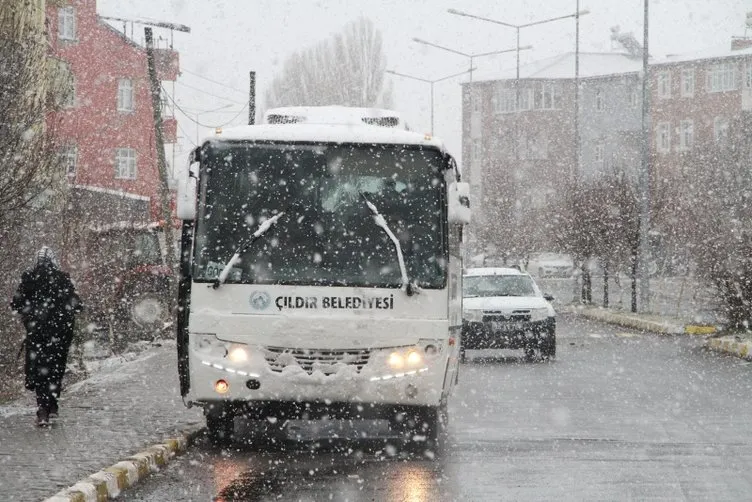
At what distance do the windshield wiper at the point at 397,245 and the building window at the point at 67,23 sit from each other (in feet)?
153

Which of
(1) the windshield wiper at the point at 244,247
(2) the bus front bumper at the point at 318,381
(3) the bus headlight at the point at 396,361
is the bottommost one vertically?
(2) the bus front bumper at the point at 318,381

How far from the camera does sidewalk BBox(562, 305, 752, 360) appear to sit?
24.0m

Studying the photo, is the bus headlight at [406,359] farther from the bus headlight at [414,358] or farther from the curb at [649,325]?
the curb at [649,325]

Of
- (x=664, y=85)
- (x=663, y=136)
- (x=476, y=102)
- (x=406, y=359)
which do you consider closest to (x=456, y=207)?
(x=406, y=359)

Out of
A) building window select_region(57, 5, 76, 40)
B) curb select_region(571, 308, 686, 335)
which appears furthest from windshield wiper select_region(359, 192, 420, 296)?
building window select_region(57, 5, 76, 40)

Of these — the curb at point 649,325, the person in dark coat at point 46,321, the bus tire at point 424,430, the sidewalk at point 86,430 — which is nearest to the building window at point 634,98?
the curb at point 649,325

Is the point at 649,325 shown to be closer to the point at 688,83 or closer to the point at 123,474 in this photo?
the point at 123,474

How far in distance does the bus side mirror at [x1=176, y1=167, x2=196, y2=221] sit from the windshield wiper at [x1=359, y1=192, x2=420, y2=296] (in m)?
1.46

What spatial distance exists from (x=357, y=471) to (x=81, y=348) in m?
9.15

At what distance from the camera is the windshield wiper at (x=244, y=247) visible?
1164cm

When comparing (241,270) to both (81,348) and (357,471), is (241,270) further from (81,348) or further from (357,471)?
(81,348)

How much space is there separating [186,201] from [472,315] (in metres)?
12.1

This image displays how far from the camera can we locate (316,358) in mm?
11609

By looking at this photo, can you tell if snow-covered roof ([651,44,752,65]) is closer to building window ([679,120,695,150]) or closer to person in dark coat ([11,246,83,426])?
building window ([679,120,695,150])
